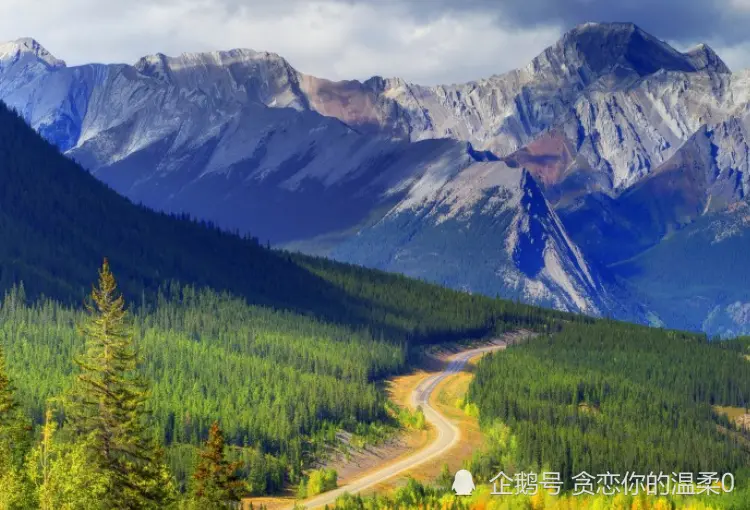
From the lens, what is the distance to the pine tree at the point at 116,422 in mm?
102500

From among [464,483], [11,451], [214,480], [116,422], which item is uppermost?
[464,483]

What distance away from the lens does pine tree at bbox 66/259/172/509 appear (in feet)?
336

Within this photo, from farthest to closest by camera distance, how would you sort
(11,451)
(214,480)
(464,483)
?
(464,483)
(11,451)
(214,480)

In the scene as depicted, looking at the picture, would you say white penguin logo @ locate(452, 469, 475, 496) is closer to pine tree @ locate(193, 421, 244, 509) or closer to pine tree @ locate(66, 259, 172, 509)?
pine tree @ locate(193, 421, 244, 509)

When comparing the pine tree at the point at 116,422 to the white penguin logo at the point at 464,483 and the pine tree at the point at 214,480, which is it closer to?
the pine tree at the point at 214,480

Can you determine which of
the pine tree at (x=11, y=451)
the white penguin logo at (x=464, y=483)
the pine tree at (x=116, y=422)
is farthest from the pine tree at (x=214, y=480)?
the white penguin logo at (x=464, y=483)

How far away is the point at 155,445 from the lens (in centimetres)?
10494

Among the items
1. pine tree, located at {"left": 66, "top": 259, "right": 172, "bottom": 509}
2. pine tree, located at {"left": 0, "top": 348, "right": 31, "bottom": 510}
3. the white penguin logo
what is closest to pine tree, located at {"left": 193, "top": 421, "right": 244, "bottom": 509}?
pine tree, located at {"left": 66, "top": 259, "right": 172, "bottom": 509}

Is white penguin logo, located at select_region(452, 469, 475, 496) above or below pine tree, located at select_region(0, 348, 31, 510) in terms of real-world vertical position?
above

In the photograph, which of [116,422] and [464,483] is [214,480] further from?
[464,483]

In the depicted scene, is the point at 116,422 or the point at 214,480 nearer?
the point at 214,480

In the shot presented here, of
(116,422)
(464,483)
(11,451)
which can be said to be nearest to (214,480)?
(116,422)

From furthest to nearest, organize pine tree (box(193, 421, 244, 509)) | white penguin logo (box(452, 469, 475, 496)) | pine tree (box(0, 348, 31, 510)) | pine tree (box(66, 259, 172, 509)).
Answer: white penguin logo (box(452, 469, 475, 496)) → pine tree (box(66, 259, 172, 509)) → pine tree (box(193, 421, 244, 509)) → pine tree (box(0, 348, 31, 510))

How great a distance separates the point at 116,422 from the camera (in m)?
104
